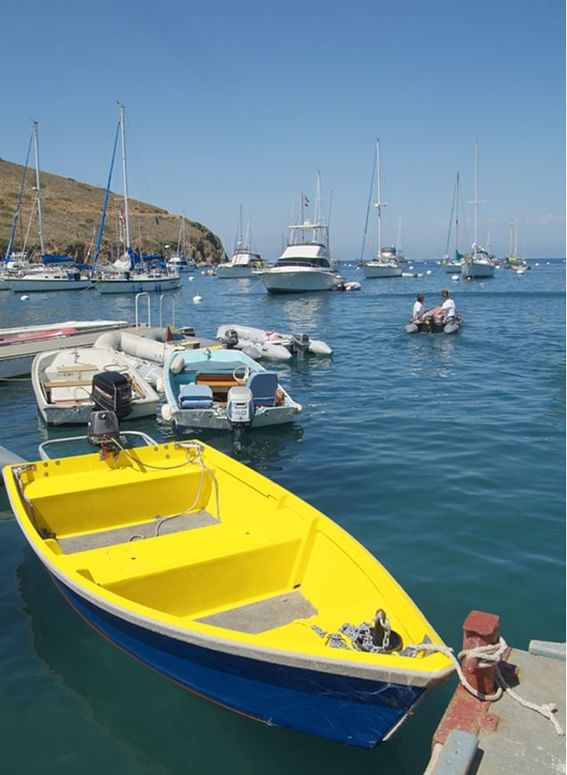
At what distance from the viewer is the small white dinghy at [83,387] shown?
13.3 m

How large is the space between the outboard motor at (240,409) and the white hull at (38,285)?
50.1 m

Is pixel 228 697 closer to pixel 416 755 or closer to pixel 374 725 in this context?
pixel 374 725

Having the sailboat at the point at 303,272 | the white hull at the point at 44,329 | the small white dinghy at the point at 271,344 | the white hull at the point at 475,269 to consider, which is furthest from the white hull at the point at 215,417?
the white hull at the point at 475,269

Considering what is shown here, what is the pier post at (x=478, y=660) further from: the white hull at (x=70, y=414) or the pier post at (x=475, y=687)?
the white hull at (x=70, y=414)

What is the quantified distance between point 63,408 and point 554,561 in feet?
31.8

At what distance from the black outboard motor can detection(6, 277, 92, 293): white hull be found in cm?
4805

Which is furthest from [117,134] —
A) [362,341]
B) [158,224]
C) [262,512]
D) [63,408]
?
[158,224]

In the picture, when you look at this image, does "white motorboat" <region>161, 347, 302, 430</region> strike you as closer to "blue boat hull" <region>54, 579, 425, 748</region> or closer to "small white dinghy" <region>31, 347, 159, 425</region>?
"small white dinghy" <region>31, 347, 159, 425</region>

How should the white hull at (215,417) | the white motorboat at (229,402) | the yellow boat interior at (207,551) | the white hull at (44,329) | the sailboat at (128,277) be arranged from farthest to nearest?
the sailboat at (128,277) → the white hull at (44,329) → the white hull at (215,417) → the white motorboat at (229,402) → the yellow boat interior at (207,551)

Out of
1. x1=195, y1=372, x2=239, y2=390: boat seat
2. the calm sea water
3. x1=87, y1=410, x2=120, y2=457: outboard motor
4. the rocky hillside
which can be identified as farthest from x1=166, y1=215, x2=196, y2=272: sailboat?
x1=87, y1=410, x2=120, y2=457: outboard motor

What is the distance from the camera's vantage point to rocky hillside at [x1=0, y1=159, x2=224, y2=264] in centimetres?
9225

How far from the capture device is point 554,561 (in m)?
7.51

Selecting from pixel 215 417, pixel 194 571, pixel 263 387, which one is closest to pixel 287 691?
pixel 194 571

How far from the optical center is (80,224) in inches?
4092
